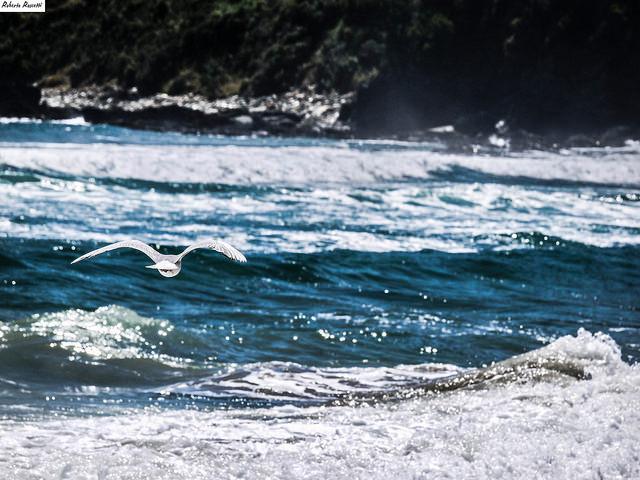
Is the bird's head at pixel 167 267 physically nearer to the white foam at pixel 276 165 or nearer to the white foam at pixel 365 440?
the white foam at pixel 365 440

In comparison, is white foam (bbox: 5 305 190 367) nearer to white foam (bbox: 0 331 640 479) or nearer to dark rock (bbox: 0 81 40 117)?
white foam (bbox: 0 331 640 479)

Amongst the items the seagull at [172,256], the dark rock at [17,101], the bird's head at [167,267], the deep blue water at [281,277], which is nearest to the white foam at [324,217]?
the deep blue water at [281,277]

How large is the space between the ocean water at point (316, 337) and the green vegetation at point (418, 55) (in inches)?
1286

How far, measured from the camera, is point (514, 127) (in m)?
49.9

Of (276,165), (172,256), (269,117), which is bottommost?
(276,165)

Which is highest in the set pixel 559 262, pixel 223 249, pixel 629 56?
pixel 629 56

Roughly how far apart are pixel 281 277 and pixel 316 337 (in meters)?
2.89

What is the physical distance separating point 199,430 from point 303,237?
9.13 meters

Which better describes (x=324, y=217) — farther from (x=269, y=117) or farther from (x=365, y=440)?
(x=269, y=117)

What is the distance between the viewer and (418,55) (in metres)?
55.7

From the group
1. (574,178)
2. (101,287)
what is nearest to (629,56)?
(574,178)

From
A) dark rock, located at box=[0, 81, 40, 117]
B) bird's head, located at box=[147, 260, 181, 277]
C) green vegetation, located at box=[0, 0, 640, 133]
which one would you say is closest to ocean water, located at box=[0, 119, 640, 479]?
bird's head, located at box=[147, 260, 181, 277]

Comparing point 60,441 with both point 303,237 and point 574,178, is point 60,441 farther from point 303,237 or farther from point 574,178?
point 574,178

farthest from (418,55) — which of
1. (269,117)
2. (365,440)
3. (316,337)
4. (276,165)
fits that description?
(365,440)
